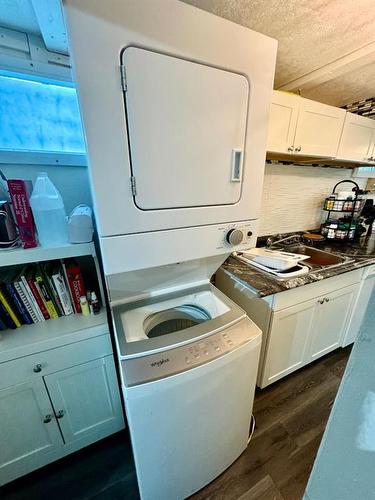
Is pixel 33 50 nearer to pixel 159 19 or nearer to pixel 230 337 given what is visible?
pixel 159 19

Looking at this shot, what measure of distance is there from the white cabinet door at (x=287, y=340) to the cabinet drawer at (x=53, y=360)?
1.01 m

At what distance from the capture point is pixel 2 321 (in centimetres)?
102

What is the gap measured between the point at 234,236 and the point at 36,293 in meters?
1.04

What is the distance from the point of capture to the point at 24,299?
1040 mm

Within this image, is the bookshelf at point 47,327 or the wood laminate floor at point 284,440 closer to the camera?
the bookshelf at point 47,327

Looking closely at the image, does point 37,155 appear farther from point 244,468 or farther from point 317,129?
point 244,468

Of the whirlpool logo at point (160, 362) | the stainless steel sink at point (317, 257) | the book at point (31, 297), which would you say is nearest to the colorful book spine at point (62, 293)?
the book at point (31, 297)

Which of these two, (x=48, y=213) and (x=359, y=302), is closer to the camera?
(x=48, y=213)

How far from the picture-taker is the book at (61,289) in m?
1.06

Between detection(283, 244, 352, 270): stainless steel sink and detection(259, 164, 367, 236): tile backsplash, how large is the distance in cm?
25

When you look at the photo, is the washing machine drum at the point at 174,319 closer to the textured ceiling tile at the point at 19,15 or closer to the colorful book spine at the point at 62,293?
the colorful book spine at the point at 62,293

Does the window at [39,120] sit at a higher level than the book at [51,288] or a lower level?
higher

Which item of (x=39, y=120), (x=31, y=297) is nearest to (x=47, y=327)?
(x=31, y=297)

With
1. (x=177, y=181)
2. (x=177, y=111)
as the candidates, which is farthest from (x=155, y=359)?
(x=177, y=111)
